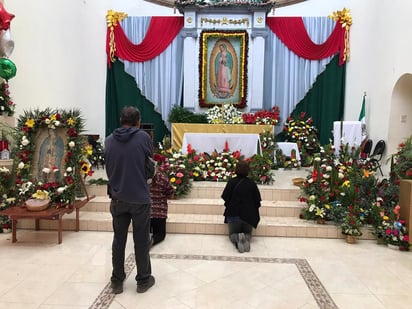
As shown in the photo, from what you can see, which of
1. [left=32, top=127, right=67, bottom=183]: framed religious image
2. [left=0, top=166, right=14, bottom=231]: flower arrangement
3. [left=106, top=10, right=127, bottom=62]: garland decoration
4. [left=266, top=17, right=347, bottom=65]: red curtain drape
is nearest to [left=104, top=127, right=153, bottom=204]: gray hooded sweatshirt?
[left=32, top=127, right=67, bottom=183]: framed religious image

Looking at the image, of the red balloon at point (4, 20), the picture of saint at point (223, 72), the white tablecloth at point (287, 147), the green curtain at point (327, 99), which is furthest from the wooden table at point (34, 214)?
the green curtain at point (327, 99)

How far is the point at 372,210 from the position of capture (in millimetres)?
4992

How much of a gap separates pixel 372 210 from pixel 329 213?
621 millimetres

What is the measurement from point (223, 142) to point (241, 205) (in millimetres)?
2955

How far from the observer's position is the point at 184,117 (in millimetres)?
9297

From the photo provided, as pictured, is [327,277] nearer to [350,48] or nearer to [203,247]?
[203,247]

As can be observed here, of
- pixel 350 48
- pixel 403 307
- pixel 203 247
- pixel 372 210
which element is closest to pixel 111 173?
pixel 203 247

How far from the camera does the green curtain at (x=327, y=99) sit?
9859mm

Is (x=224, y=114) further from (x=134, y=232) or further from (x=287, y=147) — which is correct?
(x=134, y=232)

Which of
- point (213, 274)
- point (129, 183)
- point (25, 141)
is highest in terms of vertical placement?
point (25, 141)

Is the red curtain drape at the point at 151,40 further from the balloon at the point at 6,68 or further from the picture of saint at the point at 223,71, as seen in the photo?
the balloon at the point at 6,68

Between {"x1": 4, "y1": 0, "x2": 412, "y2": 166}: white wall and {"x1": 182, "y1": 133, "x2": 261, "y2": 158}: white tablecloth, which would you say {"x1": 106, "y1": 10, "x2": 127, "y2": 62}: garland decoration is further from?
{"x1": 182, "y1": 133, "x2": 261, "y2": 158}: white tablecloth

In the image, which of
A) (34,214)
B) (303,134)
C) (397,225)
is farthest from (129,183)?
(303,134)

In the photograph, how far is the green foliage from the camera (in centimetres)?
927
